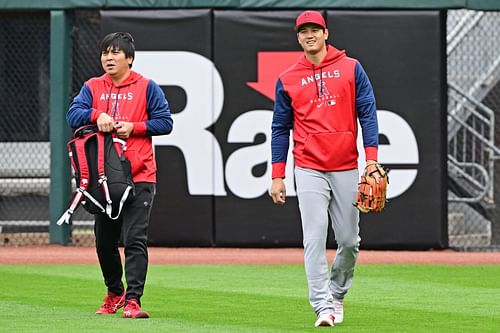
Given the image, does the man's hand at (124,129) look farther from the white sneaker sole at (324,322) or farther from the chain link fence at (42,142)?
the chain link fence at (42,142)

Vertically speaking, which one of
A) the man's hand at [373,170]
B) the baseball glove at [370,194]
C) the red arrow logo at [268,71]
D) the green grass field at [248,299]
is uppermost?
the red arrow logo at [268,71]

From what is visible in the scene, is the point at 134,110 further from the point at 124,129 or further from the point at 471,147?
the point at 471,147

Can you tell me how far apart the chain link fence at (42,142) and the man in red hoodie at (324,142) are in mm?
8868

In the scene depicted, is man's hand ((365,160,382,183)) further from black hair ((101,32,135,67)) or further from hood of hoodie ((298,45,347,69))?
black hair ((101,32,135,67))

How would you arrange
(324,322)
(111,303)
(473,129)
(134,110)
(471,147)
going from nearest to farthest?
(324,322)
(134,110)
(111,303)
(473,129)
(471,147)

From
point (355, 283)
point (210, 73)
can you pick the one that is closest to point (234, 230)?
point (210, 73)

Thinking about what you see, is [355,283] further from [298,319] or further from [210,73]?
[210,73]

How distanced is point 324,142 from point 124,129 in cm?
141

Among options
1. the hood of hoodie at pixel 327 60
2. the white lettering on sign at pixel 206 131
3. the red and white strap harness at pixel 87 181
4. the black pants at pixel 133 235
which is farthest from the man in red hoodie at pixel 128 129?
the white lettering on sign at pixel 206 131

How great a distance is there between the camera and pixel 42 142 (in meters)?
17.9

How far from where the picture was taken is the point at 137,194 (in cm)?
895

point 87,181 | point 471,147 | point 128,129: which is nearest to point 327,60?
point 128,129

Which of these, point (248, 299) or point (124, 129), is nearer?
point (124, 129)

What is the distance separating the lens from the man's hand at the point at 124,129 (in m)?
8.84
